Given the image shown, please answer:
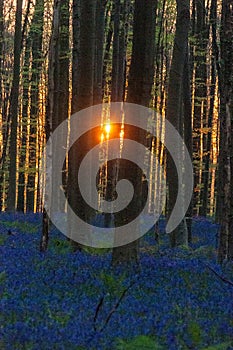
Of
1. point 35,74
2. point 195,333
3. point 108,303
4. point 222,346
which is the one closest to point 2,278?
point 108,303

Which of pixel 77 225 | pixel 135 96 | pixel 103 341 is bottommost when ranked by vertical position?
pixel 103 341

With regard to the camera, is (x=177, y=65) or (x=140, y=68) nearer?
(x=140, y=68)

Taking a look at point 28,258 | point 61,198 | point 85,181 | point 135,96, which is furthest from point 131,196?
point 61,198

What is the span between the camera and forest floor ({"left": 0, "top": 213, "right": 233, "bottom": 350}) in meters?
6.05

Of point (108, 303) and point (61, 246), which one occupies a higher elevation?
point (61, 246)

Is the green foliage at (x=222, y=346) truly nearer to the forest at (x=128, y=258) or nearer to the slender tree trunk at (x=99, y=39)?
the forest at (x=128, y=258)

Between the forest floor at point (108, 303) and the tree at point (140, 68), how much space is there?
1.30 ft

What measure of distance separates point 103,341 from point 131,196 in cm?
467

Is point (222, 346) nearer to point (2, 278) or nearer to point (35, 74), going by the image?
point (2, 278)

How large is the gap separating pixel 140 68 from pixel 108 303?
440 centimetres

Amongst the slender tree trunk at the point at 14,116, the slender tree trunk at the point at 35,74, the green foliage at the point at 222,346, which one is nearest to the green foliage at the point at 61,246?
the green foliage at the point at 222,346

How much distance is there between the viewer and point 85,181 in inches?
555

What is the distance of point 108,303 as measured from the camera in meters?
7.67

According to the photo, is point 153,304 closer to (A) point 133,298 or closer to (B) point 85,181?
(A) point 133,298
